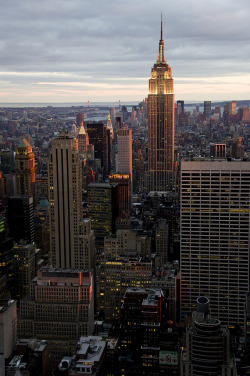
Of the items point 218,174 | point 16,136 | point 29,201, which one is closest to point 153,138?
point 16,136

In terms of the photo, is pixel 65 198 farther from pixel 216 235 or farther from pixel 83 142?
pixel 83 142

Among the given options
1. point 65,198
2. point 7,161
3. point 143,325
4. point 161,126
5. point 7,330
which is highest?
point 161,126

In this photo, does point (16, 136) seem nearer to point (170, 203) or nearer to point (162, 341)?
point (170, 203)

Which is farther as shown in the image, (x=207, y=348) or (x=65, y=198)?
(x=65, y=198)

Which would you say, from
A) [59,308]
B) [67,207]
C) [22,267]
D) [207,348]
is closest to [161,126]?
[67,207]

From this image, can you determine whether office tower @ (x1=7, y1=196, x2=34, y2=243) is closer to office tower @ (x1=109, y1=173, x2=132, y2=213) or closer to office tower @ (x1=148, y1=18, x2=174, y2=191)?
office tower @ (x1=109, y1=173, x2=132, y2=213)

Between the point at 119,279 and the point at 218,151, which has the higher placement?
the point at 218,151
